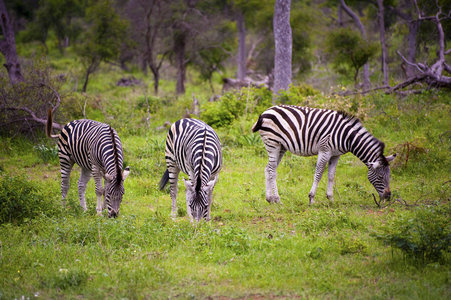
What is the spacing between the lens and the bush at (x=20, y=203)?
728cm

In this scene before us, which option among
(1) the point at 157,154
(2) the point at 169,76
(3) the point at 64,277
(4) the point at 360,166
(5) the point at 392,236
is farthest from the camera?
(2) the point at 169,76

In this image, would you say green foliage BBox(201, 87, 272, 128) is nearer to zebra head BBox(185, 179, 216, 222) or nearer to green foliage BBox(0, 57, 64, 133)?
green foliage BBox(0, 57, 64, 133)

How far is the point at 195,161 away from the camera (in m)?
7.27

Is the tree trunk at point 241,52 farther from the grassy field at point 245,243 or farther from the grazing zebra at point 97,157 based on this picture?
the grazing zebra at point 97,157

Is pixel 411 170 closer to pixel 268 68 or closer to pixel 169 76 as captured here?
pixel 268 68

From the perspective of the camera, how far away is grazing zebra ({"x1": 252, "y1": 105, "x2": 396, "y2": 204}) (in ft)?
27.7

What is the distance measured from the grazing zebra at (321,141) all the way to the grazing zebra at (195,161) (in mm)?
1794

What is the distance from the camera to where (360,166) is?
11.3 m

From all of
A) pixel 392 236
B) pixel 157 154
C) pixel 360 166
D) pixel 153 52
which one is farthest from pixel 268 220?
pixel 153 52

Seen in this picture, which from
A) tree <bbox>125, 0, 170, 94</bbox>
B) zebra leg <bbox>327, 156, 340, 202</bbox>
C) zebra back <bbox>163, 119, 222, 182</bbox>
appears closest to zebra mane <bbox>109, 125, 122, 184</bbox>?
zebra back <bbox>163, 119, 222, 182</bbox>

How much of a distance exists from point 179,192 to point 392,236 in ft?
18.6

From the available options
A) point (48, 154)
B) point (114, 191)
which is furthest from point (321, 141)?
point (48, 154)

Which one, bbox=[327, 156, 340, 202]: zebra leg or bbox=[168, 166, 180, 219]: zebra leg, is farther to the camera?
bbox=[327, 156, 340, 202]: zebra leg

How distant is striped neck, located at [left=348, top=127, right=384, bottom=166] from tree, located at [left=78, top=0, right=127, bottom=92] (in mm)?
19184
